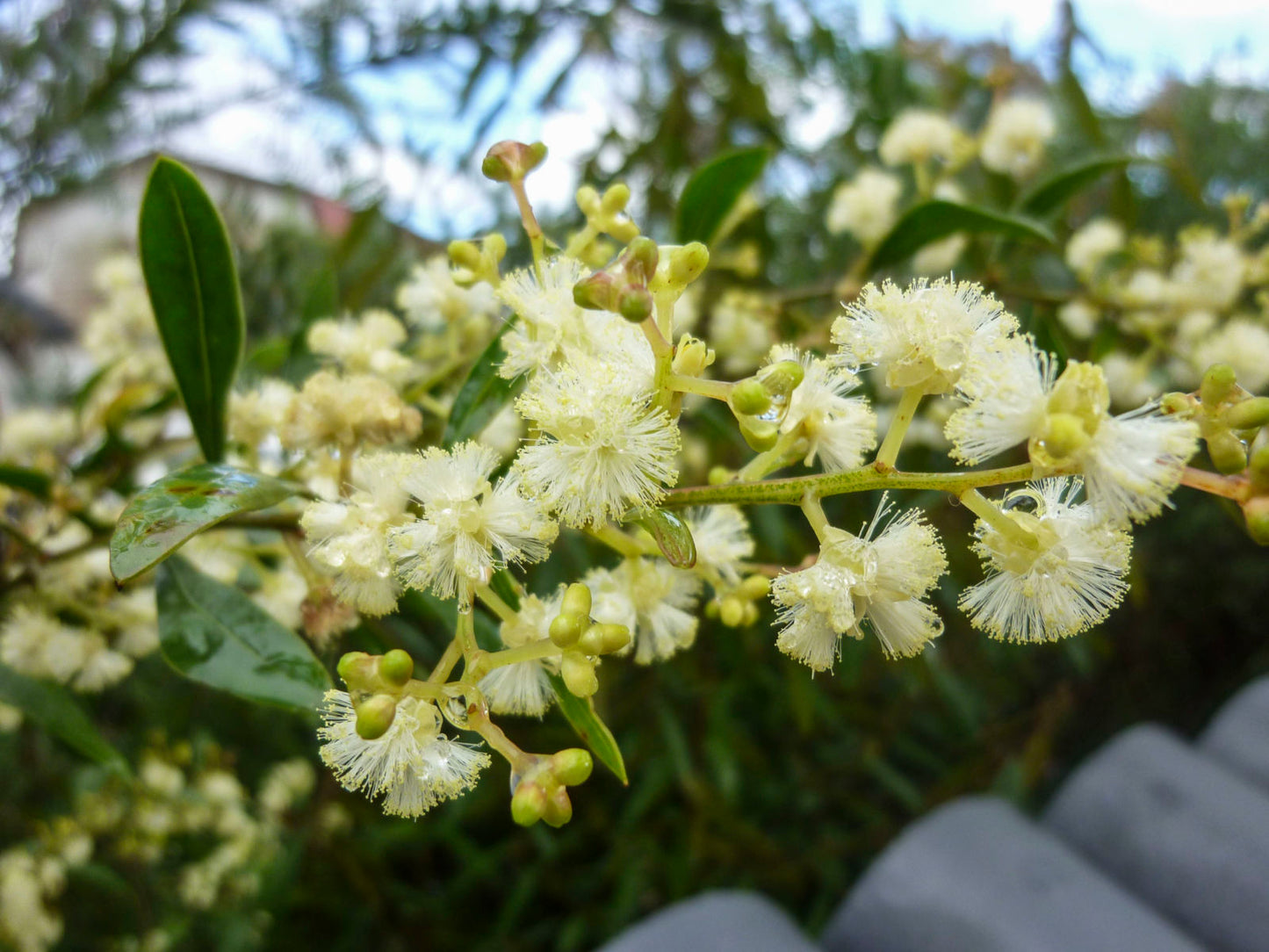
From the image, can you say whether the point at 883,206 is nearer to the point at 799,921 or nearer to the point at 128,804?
the point at 799,921

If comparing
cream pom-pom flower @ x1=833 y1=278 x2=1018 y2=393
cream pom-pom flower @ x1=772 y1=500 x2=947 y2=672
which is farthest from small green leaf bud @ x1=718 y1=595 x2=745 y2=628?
cream pom-pom flower @ x1=833 y1=278 x2=1018 y2=393

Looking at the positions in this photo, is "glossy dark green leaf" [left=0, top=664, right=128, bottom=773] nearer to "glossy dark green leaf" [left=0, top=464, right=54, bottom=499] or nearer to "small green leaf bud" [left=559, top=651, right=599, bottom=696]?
"glossy dark green leaf" [left=0, top=464, right=54, bottom=499]

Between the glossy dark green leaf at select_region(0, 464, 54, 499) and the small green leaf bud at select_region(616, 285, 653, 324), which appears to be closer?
the small green leaf bud at select_region(616, 285, 653, 324)

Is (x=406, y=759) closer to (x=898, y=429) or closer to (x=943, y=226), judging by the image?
(x=898, y=429)

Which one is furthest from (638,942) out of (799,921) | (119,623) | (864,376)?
(799,921)

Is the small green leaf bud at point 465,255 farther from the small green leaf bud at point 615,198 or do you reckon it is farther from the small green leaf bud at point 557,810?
the small green leaf bud at point 557,810

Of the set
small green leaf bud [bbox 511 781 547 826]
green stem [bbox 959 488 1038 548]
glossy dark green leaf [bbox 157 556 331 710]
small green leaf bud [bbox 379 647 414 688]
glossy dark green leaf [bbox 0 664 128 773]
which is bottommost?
glossy dark green leaf [bbox 0 664 128 773]
